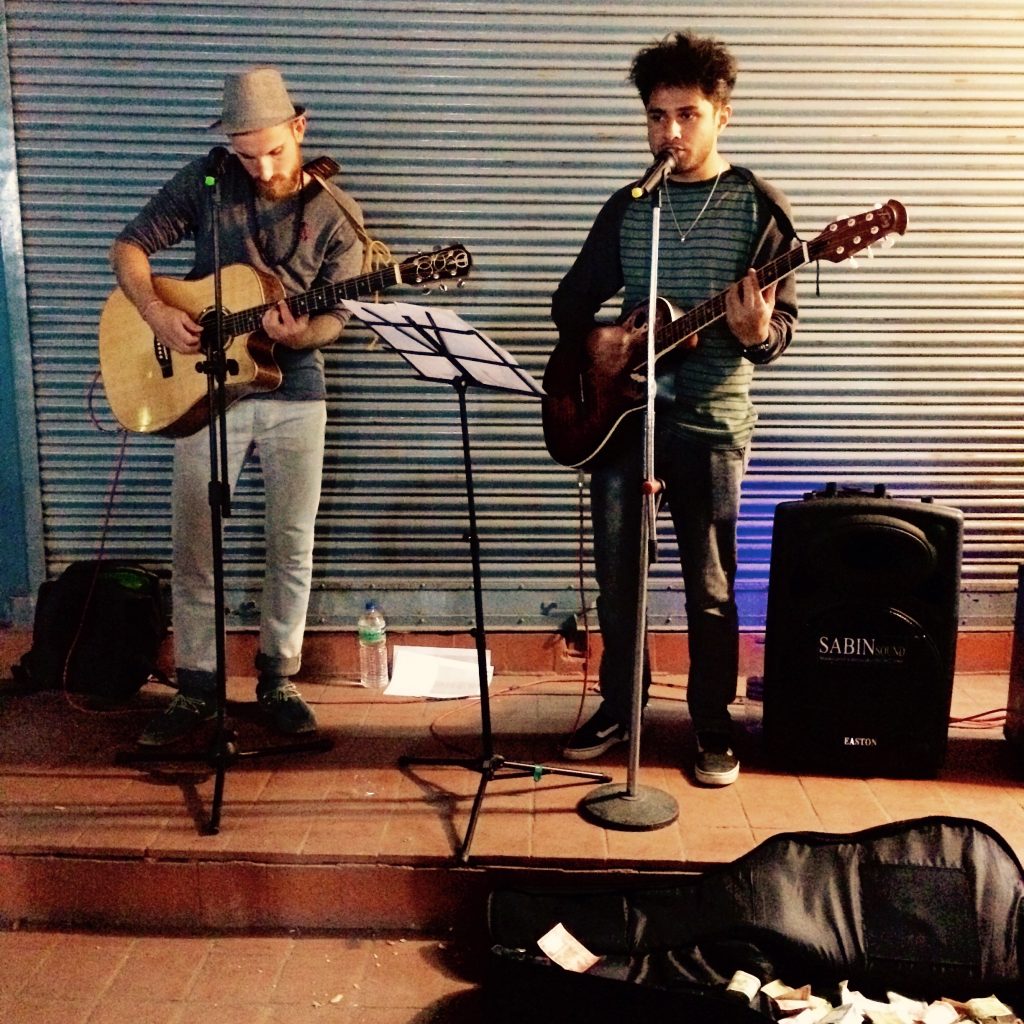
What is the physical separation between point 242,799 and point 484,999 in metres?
1.10

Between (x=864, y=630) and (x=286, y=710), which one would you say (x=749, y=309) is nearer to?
(x=864, y=630)

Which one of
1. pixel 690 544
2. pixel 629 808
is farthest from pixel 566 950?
pixel 690 544

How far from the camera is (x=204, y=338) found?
10.6 ft

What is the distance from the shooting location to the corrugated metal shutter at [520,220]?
3.96 meters

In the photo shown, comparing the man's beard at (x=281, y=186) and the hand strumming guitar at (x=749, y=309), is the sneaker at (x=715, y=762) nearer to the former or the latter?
the hand strumming guitar at (x=749, y=309)

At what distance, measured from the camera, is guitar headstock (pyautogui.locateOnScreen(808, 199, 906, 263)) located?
2.84 metres

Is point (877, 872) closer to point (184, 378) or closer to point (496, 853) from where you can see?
point (496, 853)

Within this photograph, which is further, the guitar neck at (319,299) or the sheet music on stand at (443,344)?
the guitar neck at (319,299)

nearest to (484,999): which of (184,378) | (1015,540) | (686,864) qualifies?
(686,864)

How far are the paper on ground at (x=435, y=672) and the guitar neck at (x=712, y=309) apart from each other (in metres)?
1.63

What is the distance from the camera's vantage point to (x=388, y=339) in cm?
288

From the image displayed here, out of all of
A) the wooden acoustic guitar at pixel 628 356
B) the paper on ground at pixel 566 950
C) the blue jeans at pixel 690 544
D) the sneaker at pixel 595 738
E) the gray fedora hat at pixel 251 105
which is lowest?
the paper on ground at pixel 566 950

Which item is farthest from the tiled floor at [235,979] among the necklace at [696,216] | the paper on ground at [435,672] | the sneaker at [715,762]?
the necklace at [696,216]

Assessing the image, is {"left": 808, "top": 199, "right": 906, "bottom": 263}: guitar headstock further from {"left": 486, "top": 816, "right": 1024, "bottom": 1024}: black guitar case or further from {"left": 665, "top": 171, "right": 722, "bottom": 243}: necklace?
{"left": 486, "top": 816, "right": 1024, "bottom": 1024}: black guitar case
